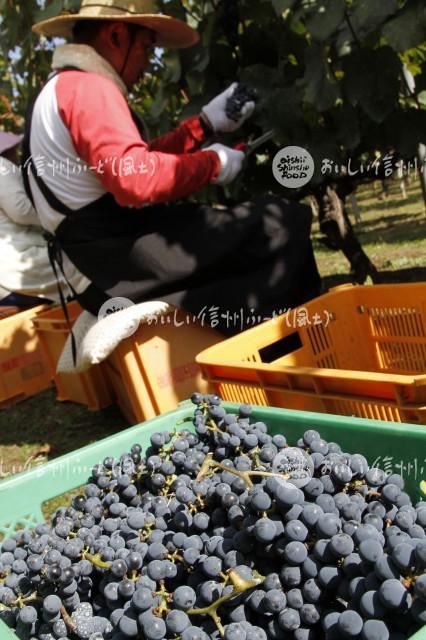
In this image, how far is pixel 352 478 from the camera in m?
0.88

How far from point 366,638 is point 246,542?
0.64ft

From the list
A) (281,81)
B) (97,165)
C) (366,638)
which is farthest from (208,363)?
(281,81)

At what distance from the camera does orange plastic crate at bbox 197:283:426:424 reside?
3.71 ft

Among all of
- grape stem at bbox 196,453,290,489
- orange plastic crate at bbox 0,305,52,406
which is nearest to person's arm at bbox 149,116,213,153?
orange plastic crate at bbox 0,305,52,406

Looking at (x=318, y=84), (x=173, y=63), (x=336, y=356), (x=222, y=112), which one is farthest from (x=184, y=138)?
(x=336, y=356)

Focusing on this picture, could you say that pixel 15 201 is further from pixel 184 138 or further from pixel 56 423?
pixel 56 423

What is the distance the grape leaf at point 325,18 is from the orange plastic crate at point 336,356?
35.3 inches

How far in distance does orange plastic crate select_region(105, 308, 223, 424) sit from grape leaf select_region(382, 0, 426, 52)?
1.06 meters

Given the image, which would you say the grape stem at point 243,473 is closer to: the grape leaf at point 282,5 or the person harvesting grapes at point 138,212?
the person harvesting grapes at point 138,212

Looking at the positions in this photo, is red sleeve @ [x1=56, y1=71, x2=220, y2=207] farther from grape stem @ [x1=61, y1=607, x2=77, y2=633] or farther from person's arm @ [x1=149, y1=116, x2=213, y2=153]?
grape stem @ [x1=61, y1=607, x2=77, y2=633]

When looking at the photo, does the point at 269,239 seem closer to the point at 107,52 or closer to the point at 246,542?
the point at 107,52

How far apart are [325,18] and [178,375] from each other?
1253 millimetres

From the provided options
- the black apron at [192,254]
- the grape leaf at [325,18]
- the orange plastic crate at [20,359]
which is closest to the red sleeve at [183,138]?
the black apron at [192,254]
